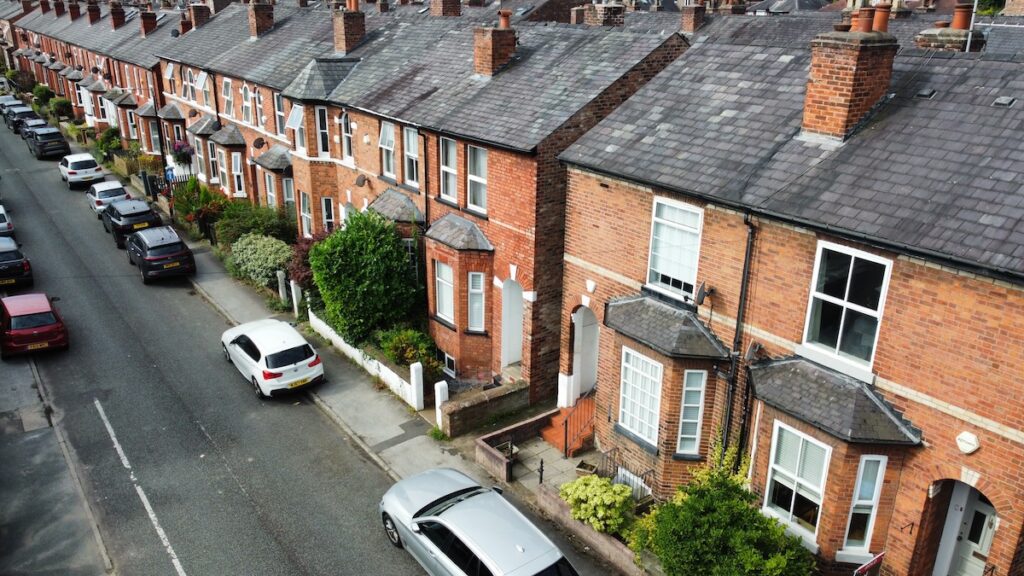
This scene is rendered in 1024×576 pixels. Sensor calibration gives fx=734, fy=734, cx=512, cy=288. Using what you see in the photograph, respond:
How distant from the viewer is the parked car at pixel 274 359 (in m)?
18.4

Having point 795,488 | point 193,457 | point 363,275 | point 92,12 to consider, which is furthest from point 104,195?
point 795,488

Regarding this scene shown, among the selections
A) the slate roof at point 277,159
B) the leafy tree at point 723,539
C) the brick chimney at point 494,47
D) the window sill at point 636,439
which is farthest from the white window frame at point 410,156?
the leafy tree at point 723,539

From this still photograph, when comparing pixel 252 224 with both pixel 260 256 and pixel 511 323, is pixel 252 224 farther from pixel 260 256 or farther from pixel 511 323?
pixel 511 323

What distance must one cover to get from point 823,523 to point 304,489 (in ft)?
32.9

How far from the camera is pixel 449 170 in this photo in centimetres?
1923

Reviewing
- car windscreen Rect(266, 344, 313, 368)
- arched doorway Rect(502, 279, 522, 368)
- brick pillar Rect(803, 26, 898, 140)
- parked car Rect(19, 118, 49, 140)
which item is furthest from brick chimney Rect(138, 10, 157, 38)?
brick pillar Rect(803, 26, 898, 140)

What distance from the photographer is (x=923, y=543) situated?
36.3ft

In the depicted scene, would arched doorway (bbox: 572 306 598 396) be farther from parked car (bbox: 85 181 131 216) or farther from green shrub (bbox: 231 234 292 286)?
parked car (bbox: 85 181 131 216)

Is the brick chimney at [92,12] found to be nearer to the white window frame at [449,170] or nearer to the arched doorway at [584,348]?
the white window frame at [449,170]

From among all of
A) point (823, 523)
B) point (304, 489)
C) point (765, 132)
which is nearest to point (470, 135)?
point (765, 132)

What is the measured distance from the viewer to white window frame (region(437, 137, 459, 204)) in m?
19.0

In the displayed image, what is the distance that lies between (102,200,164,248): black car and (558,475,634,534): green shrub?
23094mm

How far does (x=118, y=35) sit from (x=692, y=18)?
38681 millimetres

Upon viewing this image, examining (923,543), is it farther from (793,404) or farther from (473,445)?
(473,445)
